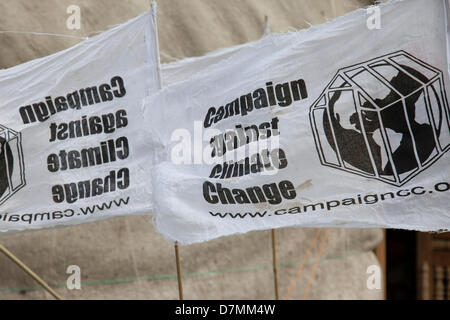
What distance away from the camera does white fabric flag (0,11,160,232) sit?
326 centimetres

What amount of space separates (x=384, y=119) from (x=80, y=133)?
5.73 ft

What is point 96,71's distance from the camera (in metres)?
3.38

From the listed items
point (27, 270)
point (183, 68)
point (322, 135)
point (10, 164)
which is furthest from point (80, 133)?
point (322, 135)

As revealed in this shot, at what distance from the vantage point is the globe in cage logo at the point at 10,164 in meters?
3.39

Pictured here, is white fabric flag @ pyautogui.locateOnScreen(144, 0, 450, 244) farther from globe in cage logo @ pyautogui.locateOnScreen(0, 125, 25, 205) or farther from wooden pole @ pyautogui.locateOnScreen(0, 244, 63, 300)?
wooden pole @ pyautogui.locateOnScreen(0, 244, 63, 300)

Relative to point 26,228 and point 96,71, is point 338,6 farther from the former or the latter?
point 26,228

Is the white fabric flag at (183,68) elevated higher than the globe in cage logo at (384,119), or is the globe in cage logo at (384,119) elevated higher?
the white fabric flag at (183,68)

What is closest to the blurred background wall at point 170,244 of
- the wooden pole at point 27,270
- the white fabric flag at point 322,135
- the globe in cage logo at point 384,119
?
the wooden pole at point 27,270

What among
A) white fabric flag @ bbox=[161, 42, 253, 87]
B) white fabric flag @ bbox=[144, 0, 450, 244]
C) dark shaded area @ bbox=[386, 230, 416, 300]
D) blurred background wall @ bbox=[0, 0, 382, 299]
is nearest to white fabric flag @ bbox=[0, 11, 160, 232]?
white fabric flag @ bbox=[144, 0, 450, 244]

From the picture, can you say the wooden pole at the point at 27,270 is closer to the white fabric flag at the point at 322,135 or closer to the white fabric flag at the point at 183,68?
the white fabric flag at the point at 322,135

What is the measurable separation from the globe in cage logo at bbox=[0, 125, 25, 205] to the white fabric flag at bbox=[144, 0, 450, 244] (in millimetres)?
884

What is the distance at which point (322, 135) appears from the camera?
267 centimetres

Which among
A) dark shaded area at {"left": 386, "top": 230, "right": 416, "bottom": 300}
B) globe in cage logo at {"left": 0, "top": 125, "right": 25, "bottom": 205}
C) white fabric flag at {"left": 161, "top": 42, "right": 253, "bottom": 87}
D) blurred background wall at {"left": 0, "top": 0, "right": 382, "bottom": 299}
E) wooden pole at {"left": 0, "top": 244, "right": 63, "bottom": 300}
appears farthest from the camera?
dark shaded area at {"left": 386, "top": 230, "right": 416, "bottom": 300}

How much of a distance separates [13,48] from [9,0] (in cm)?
37
